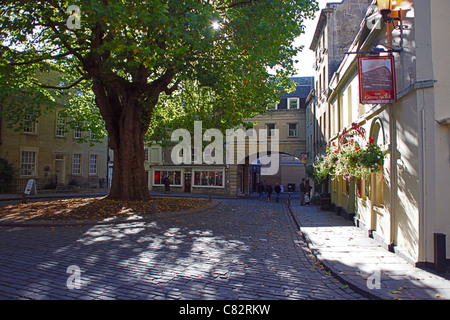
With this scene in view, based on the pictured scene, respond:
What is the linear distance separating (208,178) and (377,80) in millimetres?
31362

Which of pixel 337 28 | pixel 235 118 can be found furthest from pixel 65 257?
pixel 337 28

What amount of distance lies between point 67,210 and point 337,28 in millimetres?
18215

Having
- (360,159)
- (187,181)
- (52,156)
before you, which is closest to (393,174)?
(360,159)

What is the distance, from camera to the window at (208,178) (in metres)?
38.5

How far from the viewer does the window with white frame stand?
38450 millimetres

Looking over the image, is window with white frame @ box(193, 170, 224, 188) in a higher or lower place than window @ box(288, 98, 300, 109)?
lower

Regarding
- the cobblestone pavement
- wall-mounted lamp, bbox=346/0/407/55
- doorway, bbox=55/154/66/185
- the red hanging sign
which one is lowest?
the cobblestone pavement

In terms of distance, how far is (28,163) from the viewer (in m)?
29.6

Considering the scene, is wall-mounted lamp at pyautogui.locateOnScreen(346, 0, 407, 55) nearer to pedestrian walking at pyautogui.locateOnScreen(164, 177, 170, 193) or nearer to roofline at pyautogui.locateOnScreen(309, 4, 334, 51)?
roofline at pyautogui.locateOnScreen(309, 4, 334, 51)

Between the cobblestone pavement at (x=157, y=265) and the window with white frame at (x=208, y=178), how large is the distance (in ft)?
88.8

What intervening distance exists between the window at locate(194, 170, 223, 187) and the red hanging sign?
30.2 meters

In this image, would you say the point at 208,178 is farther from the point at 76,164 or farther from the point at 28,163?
the point at 28,163

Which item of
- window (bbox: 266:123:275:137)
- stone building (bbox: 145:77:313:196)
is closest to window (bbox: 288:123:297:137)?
stone building (bbox: 145:77:313:196)
